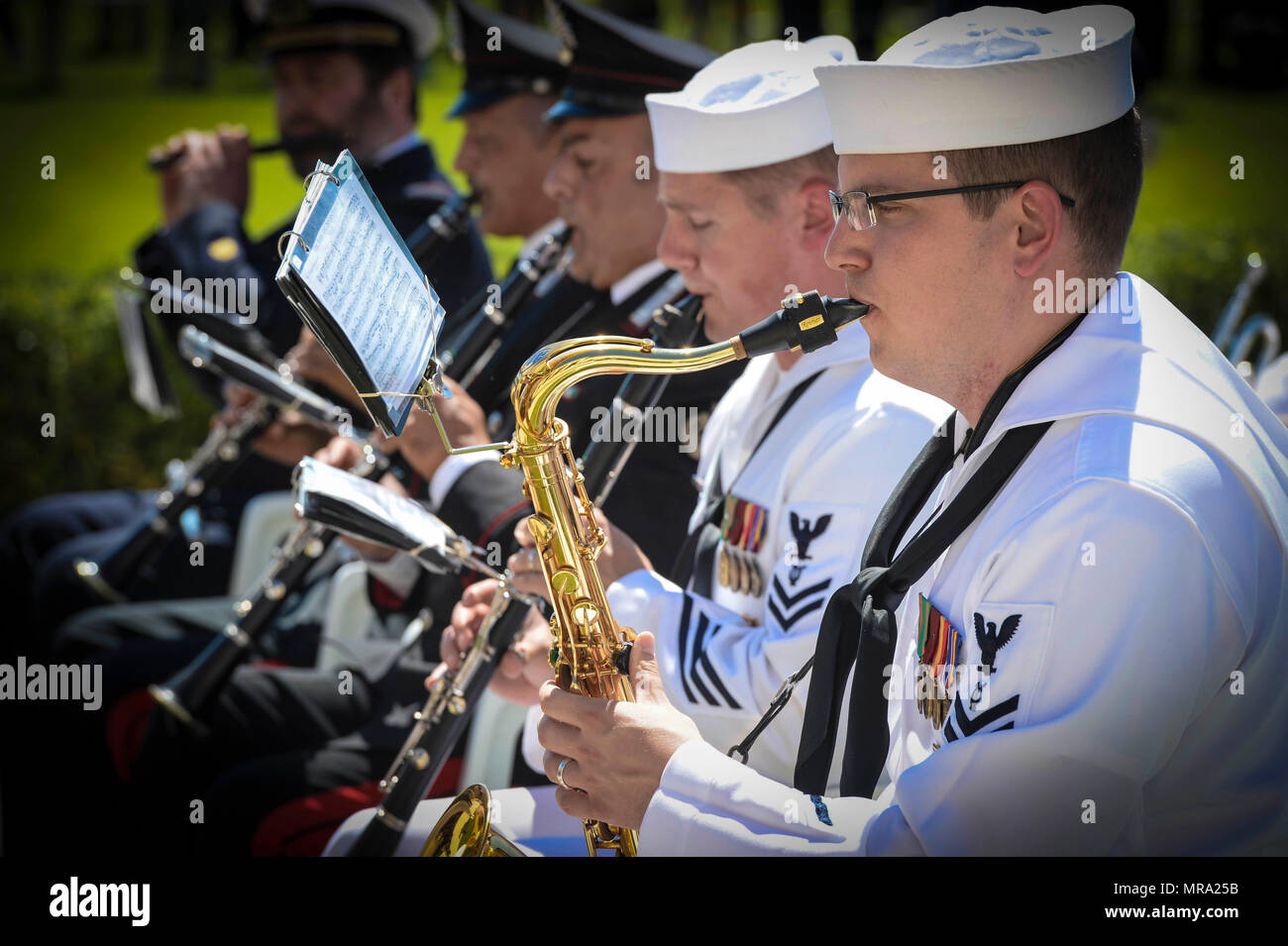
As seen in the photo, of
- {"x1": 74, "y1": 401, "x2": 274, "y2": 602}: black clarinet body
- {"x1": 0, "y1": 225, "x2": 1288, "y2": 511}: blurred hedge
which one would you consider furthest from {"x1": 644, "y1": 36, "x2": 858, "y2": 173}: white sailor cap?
{"x1": 0, "y1": 225, "x2": 1288, "y2": 511}: blurred hedge

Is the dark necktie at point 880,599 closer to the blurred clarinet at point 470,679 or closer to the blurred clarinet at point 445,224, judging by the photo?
the blurred clarinet at point 470,679

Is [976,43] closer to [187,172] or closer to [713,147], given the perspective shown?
[713,147]

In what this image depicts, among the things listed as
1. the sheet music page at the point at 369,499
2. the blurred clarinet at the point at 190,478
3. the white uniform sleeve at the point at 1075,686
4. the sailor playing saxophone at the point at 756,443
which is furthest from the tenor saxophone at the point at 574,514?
the blurred clarinet at the point at 190,478

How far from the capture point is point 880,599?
1.88 m

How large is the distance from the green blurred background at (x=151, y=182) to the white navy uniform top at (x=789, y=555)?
1.44 metres

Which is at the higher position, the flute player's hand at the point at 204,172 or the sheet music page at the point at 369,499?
the flute player's hand at the point at 204,172

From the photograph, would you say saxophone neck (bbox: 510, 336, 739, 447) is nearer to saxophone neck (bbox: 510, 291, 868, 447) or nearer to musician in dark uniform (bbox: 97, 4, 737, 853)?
saxophone neck (bbox: 510, 291, 868, 447)

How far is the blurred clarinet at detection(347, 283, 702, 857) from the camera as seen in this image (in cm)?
252

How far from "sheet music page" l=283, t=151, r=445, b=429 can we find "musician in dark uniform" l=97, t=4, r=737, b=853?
1.04m

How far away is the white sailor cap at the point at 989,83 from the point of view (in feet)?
5.61

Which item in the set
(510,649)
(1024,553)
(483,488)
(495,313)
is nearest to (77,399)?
(495,313)
